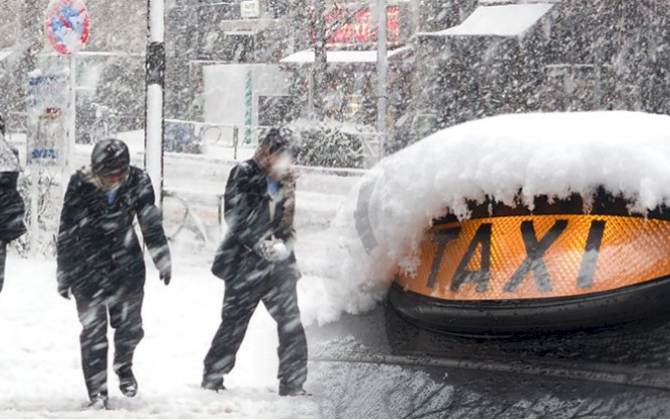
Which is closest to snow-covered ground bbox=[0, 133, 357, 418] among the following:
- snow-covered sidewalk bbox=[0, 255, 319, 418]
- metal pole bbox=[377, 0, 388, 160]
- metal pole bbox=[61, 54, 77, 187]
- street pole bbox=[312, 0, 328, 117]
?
snow-covered sidewalk bbox=[0, 255, 319, 418]

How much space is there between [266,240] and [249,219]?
0.51 ft

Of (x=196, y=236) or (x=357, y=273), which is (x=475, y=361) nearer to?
(x=357, y=273)

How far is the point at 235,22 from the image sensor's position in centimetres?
3972

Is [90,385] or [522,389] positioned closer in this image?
[522,389]

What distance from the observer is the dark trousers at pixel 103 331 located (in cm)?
618

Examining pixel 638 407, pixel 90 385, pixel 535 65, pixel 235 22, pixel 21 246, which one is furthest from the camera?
pixel 235 22

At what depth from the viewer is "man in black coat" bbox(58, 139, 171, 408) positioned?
6.07 meters

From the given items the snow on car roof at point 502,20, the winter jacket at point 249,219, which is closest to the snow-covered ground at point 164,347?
the winter jacket at point 249,219

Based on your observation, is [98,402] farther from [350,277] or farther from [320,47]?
[320,47]

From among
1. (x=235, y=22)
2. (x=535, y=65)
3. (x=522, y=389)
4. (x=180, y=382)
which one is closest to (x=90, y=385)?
(x=180, y=382)

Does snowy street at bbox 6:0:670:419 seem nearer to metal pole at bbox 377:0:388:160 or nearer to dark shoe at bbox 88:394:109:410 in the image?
dark shoe at bbox 88:394:109:410

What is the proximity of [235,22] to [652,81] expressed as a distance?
1857cm

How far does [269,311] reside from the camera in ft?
20.2

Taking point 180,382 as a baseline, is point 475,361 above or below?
above
